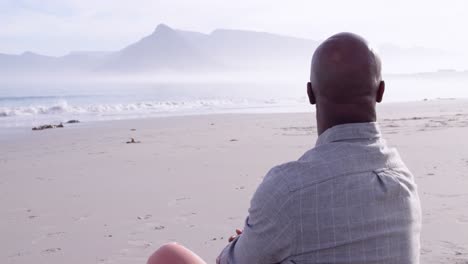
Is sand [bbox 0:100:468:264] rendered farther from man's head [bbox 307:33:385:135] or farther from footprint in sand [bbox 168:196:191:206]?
man's head [bbox 307:33:385:135]

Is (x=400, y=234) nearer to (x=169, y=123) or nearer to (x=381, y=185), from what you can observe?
(x=381, y=185)

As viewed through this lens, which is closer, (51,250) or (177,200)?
(51,250)

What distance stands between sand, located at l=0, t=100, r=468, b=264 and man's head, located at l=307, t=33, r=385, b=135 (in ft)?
9.17

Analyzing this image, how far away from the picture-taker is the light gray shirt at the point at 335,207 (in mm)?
1600

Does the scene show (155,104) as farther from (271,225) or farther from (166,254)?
(271,225)

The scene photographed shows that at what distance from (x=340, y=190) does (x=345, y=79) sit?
33cm

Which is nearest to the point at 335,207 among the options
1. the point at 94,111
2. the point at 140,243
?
the point at 140,243

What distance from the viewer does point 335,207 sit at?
63.5 inches

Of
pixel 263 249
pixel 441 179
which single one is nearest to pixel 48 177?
pixel 441 179

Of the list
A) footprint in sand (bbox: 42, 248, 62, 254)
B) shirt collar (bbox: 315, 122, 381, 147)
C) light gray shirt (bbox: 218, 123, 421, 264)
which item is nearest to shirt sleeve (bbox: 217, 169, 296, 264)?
light gray shirt (bbox: 218, 123, 421, 264)

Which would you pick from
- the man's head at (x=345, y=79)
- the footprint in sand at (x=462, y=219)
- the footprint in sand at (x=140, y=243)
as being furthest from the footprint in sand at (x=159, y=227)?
the man's head at (x=345, y=79)

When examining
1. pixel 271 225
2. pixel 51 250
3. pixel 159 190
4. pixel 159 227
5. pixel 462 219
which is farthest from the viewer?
pixel 159 190

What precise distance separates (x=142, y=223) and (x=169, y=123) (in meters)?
12.5

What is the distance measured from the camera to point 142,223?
538 cm
